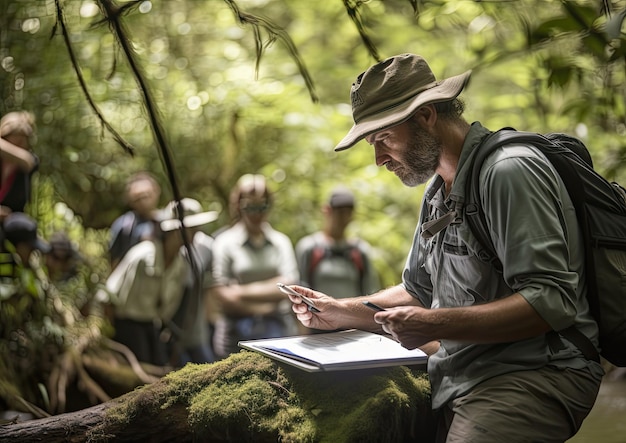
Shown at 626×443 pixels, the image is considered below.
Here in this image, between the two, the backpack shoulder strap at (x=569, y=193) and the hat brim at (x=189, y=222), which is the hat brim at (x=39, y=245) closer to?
the hat brim at (x=189, y=222)

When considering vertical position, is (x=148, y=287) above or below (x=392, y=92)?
below

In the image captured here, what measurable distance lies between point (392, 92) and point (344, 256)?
3.69 meters

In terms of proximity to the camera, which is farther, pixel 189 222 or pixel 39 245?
pixel 189 222

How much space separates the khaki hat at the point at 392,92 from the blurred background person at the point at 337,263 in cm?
351

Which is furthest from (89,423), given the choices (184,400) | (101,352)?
(101,352)

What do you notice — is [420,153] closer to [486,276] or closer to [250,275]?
[486,276]

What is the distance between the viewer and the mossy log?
205 cm

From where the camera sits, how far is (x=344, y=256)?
18.8 ft

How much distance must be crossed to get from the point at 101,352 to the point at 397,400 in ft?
15.0

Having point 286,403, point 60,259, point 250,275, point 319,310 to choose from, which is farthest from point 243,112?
point 286,403

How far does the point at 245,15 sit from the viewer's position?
228cm

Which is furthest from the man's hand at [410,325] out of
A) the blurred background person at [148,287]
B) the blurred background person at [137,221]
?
the blurred background person at [137,221]

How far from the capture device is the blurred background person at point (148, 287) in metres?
5.89

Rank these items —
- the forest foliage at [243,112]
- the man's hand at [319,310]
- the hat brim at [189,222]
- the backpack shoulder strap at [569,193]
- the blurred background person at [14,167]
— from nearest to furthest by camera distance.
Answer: the backpack shoulder strap at [569,193]
the man's hand at [319,310]
the blurred background person at [14,167]
the hat brim at [189,222]
the forest foliage at [243,112]
